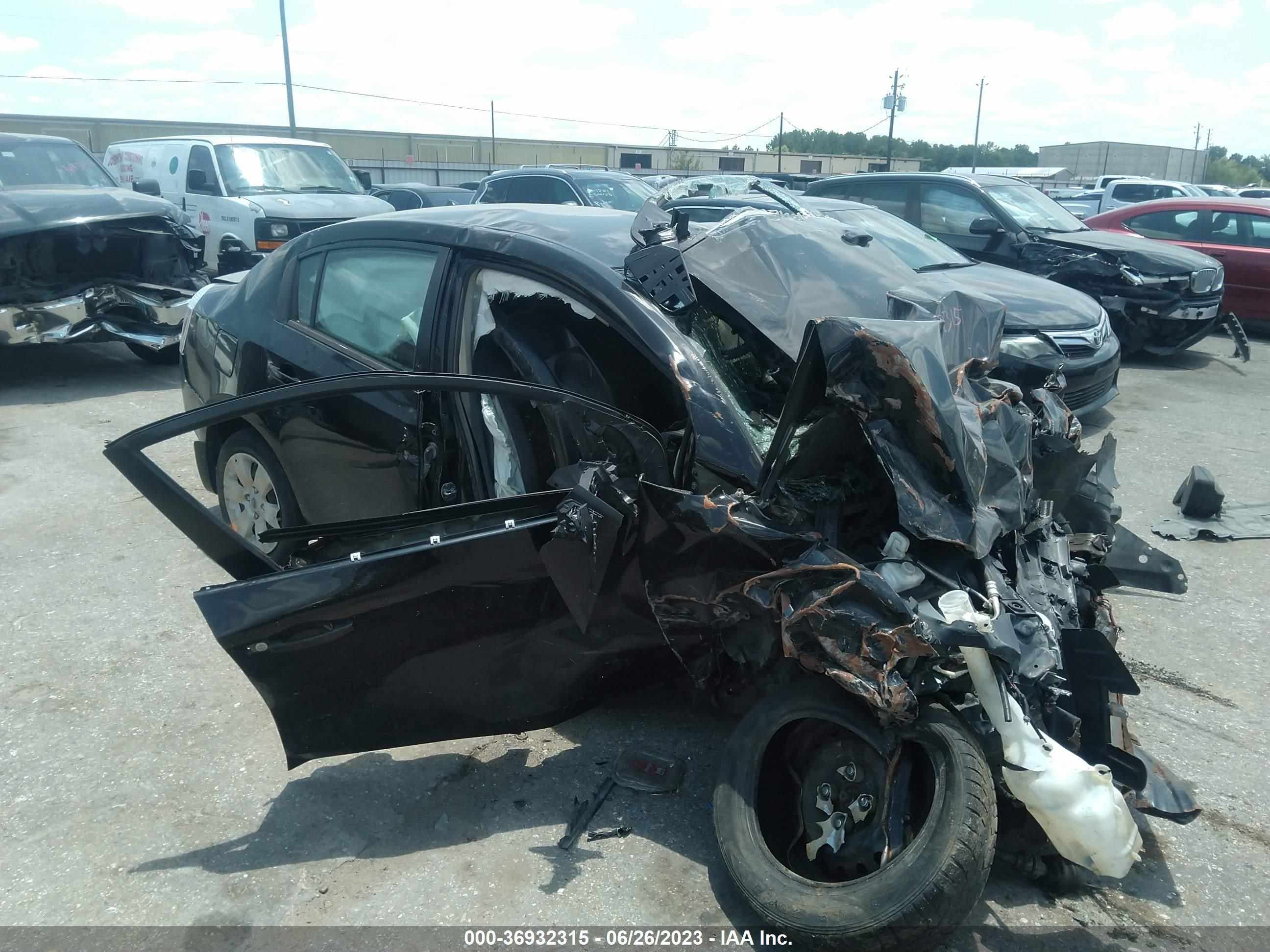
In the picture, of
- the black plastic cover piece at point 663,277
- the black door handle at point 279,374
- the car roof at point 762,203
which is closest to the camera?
the black plastic cover piece at point 663,277

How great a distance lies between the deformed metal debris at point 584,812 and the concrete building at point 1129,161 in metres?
55.5

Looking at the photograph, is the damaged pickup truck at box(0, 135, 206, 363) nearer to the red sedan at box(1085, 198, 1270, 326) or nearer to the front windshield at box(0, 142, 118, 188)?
the front windshield at box(0, 142, 118, 188)

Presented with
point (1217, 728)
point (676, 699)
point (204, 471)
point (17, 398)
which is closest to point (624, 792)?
point (676, 699)

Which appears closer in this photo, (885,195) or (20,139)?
(20,139)

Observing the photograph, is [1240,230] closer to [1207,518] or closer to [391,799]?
[1207,518]

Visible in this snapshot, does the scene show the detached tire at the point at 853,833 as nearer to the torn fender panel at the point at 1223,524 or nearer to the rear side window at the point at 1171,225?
the torn fender panel at the point at 1223,524

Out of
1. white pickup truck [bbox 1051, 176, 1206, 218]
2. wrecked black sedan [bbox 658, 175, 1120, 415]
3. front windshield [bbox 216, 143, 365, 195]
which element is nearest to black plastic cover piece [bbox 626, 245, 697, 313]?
wrecked black sedan [bbox 658, 175, 1120, 415]

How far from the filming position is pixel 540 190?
1184 cm

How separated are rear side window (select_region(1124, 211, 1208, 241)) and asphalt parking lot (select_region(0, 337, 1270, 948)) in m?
8.28

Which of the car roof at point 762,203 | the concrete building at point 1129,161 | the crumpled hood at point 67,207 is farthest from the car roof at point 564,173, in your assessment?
the concrete building at point 1129,161

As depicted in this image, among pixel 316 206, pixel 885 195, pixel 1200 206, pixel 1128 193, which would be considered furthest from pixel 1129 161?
pixel 316 206

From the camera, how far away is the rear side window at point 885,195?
32.9 ft

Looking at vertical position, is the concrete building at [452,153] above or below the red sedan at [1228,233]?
above

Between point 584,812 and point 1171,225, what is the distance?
38.3ft
